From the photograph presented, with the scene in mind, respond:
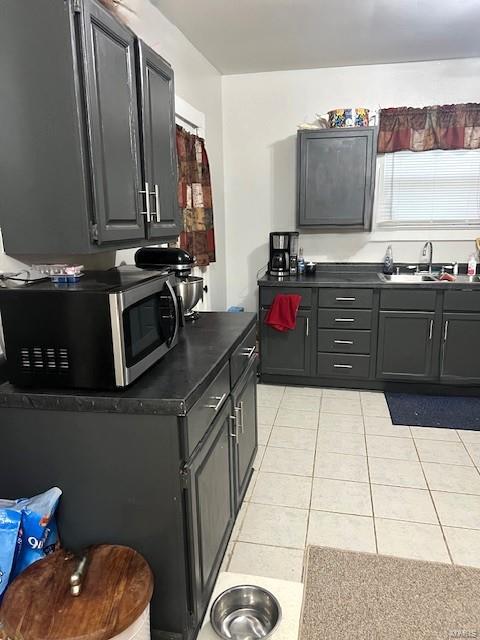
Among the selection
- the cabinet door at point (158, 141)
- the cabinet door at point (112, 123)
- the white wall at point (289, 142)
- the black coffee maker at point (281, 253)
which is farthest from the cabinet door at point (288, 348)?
the cabinet door at point (112, 123)

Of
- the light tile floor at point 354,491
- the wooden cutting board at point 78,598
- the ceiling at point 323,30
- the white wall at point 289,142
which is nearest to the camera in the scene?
the wooden cutting board at point 78,598

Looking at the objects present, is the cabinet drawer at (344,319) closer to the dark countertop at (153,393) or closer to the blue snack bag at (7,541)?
the dark countertop at (153,393)

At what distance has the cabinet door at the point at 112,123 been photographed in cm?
142

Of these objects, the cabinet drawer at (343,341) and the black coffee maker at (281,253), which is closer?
the cabinet drawer at (343,341)

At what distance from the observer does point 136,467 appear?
4.58ft

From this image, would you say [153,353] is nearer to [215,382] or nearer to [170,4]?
[215,382]

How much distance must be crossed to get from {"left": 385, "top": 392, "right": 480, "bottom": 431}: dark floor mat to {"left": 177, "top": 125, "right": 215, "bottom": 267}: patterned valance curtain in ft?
5.96

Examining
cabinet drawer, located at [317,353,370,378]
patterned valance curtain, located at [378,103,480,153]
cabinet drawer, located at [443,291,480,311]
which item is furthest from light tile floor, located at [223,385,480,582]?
patterned valance curtain, located at [378,103,480,153]

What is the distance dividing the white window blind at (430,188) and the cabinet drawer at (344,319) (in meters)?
0.97

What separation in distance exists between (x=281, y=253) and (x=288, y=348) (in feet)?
2.70

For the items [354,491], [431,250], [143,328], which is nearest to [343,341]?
[431,250]

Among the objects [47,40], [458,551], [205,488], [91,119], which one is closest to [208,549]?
[205,488]

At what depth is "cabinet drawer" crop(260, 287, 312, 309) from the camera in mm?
3668

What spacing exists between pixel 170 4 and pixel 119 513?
2.71m
